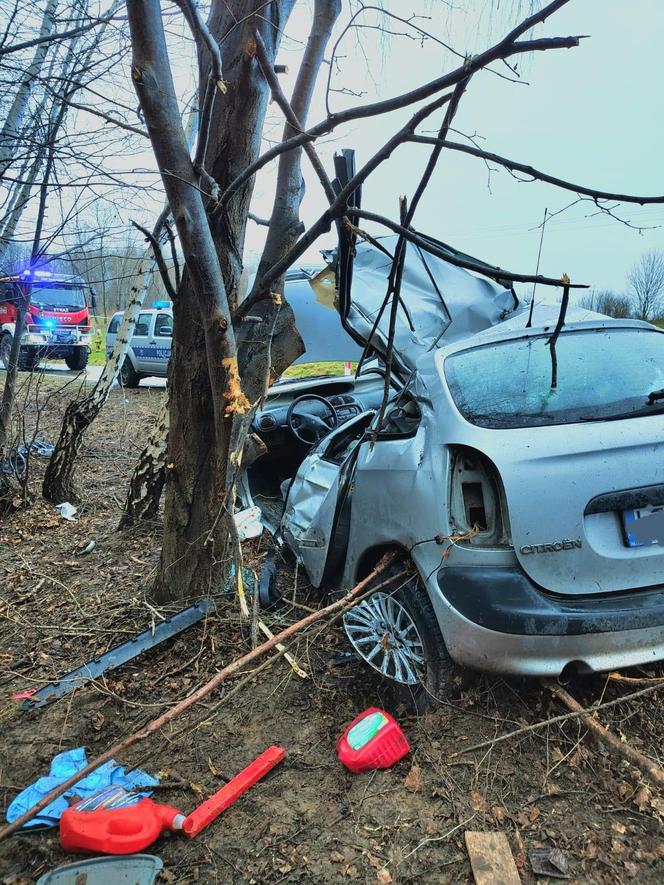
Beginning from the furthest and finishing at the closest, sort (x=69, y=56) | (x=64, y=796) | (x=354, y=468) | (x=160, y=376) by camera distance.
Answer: (x=160, y=376), (x=69, y=56), (x=354, y=468), (x=64, y=796)

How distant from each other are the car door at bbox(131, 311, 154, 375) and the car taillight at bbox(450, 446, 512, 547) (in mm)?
13116

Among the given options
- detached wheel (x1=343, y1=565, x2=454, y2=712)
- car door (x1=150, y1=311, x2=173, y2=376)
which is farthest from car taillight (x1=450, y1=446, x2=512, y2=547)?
car door (x1=150, y1=311, x2=173, y2=376)

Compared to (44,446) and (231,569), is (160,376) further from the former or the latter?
(231,569)

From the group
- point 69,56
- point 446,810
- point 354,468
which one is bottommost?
point 446,810

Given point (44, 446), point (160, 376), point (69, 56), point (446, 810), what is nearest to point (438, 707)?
point (446, 810)

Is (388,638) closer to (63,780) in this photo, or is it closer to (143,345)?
(63,780)

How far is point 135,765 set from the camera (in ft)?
7.30

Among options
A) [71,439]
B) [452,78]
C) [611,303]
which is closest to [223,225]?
[452,78]

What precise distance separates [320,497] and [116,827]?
2040 mm

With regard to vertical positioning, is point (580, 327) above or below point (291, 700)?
above

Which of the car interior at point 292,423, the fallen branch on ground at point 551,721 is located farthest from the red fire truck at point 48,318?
the fallen branch on ground at point 551,721

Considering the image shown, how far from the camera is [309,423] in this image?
191 inches

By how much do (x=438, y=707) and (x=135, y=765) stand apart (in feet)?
4.07

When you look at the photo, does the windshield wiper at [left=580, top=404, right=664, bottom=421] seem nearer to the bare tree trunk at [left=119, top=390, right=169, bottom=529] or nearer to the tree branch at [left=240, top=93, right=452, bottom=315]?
the tree branch at [left=240, top=93, right=452, bottom=315]
